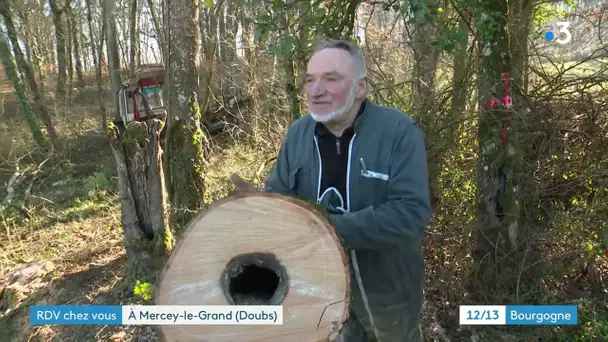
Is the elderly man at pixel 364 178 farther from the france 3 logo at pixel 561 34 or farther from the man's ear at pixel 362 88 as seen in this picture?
the france 3 logo at pixel 561 34

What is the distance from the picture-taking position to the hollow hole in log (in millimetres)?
1506

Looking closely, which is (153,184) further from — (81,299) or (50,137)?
(50,137)

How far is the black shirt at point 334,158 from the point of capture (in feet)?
6.40

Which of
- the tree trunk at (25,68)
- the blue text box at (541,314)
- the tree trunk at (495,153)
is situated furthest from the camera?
the tree trunk at (25,68)

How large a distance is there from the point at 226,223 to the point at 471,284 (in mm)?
2720

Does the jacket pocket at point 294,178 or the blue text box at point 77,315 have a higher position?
the jacket pocket at point 294,178

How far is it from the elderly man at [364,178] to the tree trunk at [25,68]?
10.6 meters

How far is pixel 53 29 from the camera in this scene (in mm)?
14953

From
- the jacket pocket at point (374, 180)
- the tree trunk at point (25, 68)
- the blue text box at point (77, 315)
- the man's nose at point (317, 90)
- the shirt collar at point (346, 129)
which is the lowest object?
the blue text box at point (77, 315)

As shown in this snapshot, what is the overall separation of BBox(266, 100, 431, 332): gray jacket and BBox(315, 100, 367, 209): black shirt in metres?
0.03

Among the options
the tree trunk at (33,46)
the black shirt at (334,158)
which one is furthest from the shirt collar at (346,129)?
the tree trunk at (33,46)

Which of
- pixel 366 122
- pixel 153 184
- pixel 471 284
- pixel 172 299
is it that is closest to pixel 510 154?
pixel 471 284

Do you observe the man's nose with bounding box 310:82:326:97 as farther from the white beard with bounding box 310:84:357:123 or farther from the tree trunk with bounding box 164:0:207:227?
the tree trunk with bounding box 164:0:207:227

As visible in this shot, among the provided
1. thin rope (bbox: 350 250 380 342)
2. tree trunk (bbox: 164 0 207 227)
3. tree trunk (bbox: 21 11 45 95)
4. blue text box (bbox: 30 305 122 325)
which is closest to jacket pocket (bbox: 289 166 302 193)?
thin rope (bbox: 350 250 380 342)
